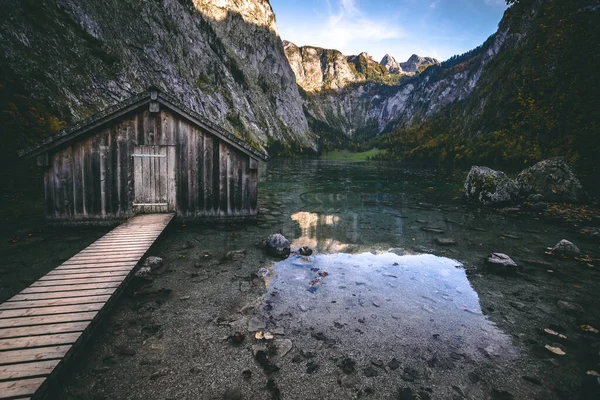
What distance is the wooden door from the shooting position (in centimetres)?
1044

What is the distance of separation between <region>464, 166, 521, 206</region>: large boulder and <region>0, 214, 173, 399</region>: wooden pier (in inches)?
794

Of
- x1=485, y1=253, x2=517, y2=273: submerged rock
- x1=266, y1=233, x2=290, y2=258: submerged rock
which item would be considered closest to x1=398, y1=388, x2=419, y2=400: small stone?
x1=266, y1=233, x2=290, y2=258: submerged rock

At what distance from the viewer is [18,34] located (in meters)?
30.1

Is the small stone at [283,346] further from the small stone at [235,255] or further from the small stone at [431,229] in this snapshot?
the small stone at [431,229]

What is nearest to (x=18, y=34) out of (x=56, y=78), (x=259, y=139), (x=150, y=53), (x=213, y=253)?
(x=56, y=78)

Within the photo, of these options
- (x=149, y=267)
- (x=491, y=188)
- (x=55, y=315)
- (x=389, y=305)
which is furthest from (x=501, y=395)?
(x=491, y=188)

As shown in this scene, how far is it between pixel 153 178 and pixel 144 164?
614 mm

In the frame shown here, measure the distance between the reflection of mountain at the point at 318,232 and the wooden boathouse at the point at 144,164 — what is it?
11.0ft

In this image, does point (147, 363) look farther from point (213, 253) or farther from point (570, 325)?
point (570, 325)

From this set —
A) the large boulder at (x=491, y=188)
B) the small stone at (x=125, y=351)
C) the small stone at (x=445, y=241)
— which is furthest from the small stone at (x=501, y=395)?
the large boulder at (x=491, y=188)

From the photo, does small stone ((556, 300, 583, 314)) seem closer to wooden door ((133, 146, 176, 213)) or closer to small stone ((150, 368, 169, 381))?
small stone ((150, 368, 169, 381))

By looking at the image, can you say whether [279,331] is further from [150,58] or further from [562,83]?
[150,58]

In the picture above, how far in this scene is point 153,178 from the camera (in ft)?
34.9

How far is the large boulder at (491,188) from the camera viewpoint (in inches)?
698
